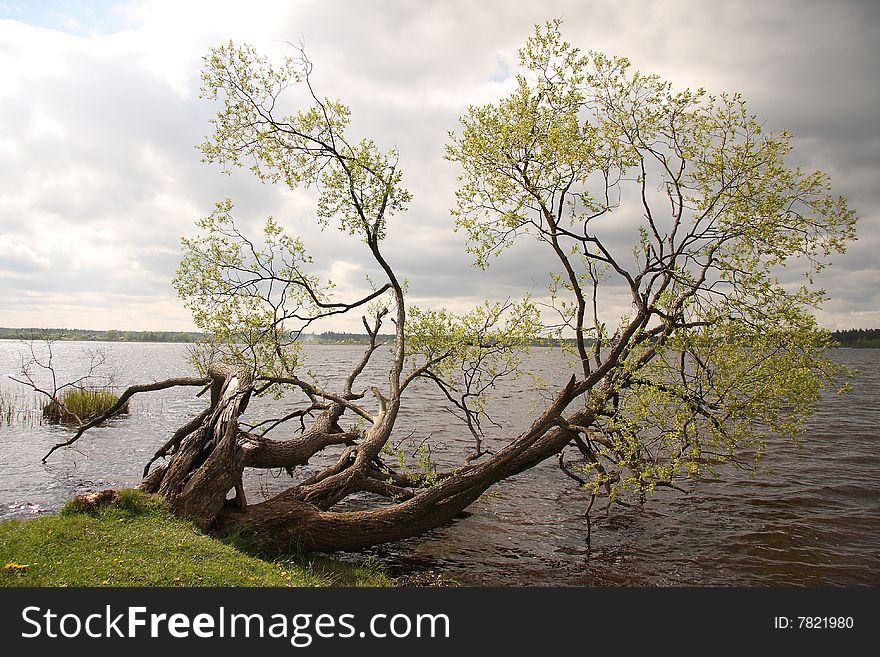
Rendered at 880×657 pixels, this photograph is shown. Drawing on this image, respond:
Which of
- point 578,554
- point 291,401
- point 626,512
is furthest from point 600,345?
point 291,401

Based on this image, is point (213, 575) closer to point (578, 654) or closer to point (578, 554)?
point (578, 654)

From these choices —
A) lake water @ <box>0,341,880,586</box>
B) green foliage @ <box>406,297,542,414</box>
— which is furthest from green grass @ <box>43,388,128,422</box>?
green foliage @ <box>406,297,542,414</box>

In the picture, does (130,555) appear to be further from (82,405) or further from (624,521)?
(82,405)

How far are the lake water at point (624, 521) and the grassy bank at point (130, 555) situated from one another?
357 centimetres

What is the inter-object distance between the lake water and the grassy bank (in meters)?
3.57

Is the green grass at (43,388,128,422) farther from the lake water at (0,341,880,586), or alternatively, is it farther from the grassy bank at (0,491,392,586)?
the grassy bank at (0,491,392,586)

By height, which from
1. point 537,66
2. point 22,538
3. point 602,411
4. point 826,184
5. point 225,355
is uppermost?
point 537,66

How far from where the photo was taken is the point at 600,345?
10.9 metres

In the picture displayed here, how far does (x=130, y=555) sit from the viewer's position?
762 cm

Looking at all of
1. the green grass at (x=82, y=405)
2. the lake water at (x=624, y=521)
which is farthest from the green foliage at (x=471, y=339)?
the green grass at (x=82, y=405)

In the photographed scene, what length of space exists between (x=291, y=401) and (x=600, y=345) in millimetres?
35327

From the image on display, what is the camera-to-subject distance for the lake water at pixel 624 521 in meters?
11.5

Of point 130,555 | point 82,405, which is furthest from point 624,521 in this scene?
point 82,405

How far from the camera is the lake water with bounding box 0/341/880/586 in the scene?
37.9 ft
